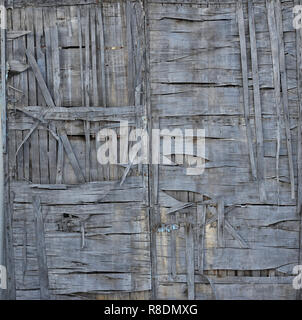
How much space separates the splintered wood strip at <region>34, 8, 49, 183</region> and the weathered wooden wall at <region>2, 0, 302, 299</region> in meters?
0.01

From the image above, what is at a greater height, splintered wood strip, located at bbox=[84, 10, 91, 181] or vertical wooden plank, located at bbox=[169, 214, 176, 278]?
splintered wood strip, located at bbox=[84, 10, 91, 181]

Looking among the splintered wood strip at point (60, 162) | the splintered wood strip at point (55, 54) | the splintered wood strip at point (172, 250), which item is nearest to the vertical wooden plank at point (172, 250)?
the splintered wood strip at point (172, 250)

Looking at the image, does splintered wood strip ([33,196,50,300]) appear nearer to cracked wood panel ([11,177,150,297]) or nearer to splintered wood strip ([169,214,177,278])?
cracked wood panel ([11,177,150,297])

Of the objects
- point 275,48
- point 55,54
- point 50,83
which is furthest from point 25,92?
point 275,48

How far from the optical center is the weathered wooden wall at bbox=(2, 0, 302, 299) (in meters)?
4.04

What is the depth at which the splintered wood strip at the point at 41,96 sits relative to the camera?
4.04 m

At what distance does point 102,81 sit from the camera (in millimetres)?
4043

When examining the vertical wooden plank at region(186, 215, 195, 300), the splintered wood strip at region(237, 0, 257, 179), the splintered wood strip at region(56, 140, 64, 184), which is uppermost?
the splintered wood strip at region(237, 0, 257, 179)

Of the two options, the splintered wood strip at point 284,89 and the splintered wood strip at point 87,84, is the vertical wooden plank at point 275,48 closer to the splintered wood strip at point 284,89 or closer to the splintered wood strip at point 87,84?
the splintered wood strip at point 284,89

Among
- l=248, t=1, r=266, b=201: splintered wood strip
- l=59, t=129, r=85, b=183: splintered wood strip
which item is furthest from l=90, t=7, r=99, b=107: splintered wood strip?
l=248, t=1, r=266, b=201: splintered wood strip

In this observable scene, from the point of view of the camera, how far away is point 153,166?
409 cm

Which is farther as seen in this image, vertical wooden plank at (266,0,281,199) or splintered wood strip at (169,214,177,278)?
splintered wood strip at (169,214,177,278)

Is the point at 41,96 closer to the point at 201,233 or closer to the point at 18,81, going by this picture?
the point at 18,81

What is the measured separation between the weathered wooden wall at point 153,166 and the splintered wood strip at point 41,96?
13 millimetres
